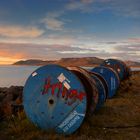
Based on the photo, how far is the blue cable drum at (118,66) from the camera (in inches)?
944

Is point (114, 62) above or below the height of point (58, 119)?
above

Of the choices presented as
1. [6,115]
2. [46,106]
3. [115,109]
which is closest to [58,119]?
[46,106]

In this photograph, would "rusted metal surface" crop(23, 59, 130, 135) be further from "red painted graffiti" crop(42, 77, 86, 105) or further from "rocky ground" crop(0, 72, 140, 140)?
"rocky ground" crop(0, 72, 140, 140)

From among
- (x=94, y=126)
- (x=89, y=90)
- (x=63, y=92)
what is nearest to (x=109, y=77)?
(x=94, y=126)

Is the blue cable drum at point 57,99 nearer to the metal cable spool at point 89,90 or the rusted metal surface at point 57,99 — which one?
the rusted metal surface at point 57,99

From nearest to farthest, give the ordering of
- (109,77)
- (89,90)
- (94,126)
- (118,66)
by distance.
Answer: (89,90) < (94,126) < (109,77) < (118,66)

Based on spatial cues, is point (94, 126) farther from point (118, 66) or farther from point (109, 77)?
point (118, 66)

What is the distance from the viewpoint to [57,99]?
31.2ft

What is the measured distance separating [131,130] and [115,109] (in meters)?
3.43

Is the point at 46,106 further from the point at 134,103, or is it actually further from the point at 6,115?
the point at 134,103

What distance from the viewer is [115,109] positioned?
1416 centimetres

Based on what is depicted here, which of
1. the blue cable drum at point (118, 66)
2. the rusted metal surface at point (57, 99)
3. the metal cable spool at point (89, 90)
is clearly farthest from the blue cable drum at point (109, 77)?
the rusted metal surface at point (57, 99)

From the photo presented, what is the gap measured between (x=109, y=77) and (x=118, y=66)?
684 cm

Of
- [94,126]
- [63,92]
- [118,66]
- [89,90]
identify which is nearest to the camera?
[63,92]
